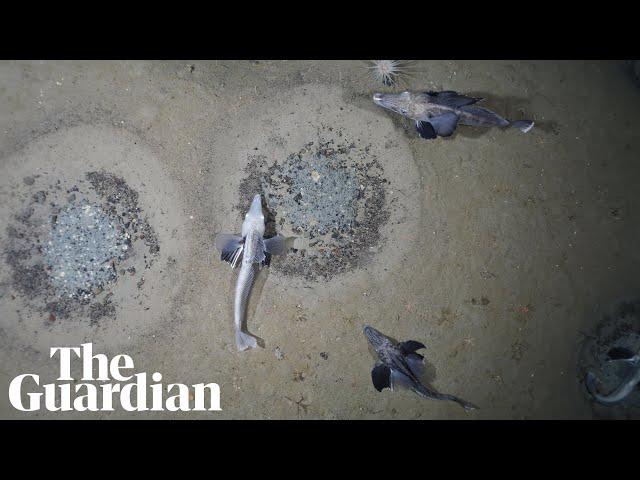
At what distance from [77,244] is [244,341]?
211 cm

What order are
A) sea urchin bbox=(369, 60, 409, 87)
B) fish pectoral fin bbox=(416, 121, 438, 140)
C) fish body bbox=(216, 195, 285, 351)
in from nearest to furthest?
fish body bbox=(216, 195, 285, 351) → fish pectoral fin bbox=(416, 121, 438, 140) → sea urchin bbox=(369, 60, 409, 87)

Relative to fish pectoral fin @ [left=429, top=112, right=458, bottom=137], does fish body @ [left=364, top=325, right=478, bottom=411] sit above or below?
below

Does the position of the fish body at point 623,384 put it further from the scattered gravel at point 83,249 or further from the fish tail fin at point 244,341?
the scattered gravel at point 83,249

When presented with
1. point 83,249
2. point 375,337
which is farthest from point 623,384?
point 83,249

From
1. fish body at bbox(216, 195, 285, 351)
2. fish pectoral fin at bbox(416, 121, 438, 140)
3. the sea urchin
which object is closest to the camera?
fish body at bbox(216, 195, 285, 351)

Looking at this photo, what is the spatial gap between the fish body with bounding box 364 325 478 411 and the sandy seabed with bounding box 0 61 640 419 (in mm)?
150

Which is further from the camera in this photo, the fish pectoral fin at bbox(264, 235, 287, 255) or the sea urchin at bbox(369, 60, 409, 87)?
the sea urchin at bbox(369, 60, 409, 87)

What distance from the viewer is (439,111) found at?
4.94 m

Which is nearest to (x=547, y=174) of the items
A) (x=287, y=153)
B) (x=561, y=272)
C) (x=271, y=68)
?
(x=561, y=272)

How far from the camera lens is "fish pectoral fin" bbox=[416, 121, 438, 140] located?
497 centimetres

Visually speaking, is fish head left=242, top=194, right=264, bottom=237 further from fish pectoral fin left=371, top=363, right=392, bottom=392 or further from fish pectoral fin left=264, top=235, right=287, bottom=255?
fish pectoral fin left=371, top=363, right=392, bottom=392

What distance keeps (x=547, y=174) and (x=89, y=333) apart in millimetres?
5469

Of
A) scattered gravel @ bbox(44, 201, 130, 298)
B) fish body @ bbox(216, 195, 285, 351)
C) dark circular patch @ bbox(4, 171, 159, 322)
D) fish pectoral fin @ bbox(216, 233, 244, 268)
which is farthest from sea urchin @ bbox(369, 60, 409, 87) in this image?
scattered gravel @ bbox(44, 201, 130, 298)

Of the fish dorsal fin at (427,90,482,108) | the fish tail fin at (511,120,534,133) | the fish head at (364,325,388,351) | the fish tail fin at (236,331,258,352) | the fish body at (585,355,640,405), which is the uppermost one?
the fish dorsal fin at (427,90,482,108)
